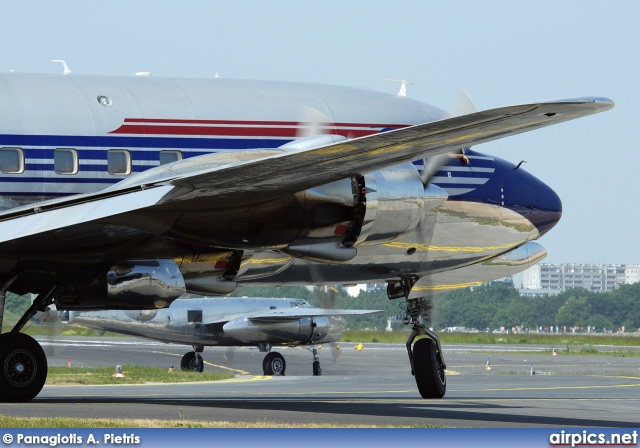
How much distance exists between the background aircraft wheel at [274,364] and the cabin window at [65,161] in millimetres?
31727

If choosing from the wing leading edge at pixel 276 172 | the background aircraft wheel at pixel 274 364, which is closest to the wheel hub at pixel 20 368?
the wing leading edge at pixel 276 172

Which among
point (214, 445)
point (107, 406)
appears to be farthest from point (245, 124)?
point (214, 445)

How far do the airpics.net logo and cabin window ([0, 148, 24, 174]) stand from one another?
9.22 meters

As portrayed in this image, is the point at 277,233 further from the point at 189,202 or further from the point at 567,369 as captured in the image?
the point at 567,369

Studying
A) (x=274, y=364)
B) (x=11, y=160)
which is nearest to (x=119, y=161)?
(x=11, y=160)

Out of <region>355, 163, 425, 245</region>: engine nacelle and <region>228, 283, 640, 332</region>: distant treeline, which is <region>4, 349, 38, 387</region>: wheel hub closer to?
<region>355, 163, 425, 245</region>: engine nacelle

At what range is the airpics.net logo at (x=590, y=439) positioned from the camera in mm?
13109

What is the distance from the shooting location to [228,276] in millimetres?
19531

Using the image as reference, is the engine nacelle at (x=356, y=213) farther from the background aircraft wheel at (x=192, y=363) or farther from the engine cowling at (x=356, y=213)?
the background aircraft wheel at (x=192, y=363)

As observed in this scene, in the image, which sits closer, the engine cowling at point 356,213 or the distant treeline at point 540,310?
the engine cowling at point 356,213

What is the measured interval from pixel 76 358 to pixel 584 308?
90.5m

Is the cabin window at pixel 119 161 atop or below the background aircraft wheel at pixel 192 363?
atop

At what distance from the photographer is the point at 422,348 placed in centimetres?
2152

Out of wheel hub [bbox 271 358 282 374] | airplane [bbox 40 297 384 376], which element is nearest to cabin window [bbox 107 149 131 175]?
airplane [bbox 40 297 384 376]
